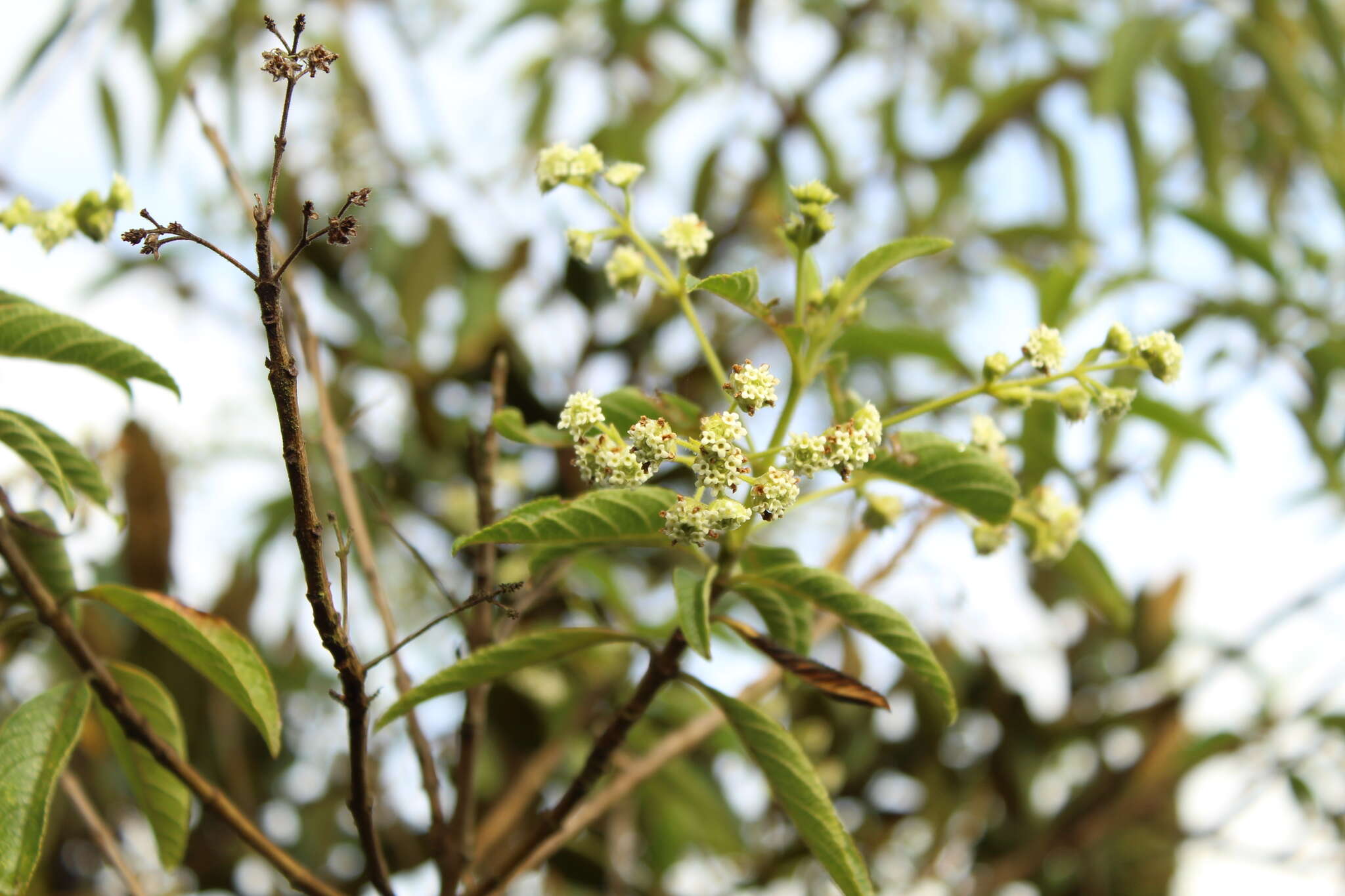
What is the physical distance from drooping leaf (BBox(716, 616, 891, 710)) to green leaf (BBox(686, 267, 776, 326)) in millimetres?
204

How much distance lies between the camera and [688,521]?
607 mm

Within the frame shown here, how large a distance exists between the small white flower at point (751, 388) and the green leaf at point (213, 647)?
34 cm

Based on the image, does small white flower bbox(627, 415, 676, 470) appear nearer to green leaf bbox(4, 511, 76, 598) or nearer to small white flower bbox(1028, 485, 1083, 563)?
small white flower bbox(1028, 485, 1083, 563)

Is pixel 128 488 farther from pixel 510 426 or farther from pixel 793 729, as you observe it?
pixel 793 729

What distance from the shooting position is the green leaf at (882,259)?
704 mm

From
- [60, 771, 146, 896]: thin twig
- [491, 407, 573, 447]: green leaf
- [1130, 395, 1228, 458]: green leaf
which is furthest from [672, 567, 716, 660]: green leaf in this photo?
[1130, 395, 1228, 458]: green leaf

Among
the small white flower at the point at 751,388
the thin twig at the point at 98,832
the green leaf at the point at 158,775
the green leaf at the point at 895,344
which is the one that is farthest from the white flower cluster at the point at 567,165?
the thin twig at the point at 98,832

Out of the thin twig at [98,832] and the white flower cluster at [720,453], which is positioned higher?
the white flower cluster at [720,453]

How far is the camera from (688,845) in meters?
1.65

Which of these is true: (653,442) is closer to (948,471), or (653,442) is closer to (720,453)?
(720,453)

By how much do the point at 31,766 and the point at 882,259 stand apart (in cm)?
62

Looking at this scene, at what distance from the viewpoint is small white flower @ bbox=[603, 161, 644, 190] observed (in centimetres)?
79

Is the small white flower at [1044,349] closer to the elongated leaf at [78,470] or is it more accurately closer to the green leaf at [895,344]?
the green leaf at [895,344]

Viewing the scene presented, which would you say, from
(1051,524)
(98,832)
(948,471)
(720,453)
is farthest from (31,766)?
(1051,524)
